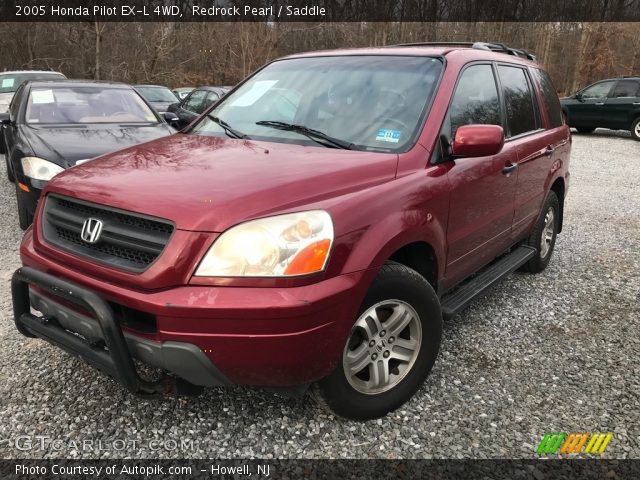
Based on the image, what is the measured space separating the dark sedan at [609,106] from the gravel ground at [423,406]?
42.6 ft

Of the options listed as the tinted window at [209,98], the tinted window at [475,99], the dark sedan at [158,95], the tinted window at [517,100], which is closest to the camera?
the tinted window at [475,99]

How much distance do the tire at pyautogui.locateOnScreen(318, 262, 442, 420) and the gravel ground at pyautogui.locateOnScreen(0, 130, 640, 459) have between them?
0.43 ft

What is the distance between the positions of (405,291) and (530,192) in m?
2.07

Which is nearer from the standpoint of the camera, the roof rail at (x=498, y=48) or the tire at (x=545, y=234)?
the roof rail at (x=498, y=48)

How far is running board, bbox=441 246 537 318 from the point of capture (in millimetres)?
3011

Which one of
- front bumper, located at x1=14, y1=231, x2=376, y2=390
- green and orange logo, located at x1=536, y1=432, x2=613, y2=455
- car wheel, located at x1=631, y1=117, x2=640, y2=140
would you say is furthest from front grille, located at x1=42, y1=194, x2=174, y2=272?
car wheel, located at x1=631, y1=117, x2=640, y2=140

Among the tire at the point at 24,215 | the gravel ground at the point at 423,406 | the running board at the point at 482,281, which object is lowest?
the gravel ground at the point at 423,406

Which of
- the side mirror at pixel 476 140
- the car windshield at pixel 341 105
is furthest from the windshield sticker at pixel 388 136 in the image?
the side mirror at pixel 476 140

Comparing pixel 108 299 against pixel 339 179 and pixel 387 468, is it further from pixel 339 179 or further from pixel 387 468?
pixel 387 468

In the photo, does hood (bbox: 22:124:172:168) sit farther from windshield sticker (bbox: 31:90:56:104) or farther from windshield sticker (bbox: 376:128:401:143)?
windshield sticker (bbox: 376:128:401:143)

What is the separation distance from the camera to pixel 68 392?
268 centimetres

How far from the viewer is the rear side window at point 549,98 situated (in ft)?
14.6

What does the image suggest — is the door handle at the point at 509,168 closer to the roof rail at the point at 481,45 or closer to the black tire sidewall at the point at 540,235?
the roof rail at the point at 481,45

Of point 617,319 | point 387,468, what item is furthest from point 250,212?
point 617,319
